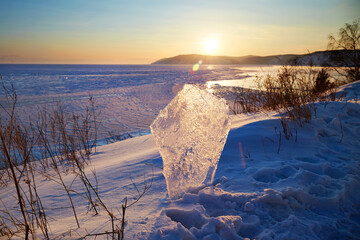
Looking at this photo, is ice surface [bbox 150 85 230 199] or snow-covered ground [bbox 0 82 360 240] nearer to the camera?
snow-covered ground [bbox 0 82 360 240]

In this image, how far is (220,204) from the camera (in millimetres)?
1644

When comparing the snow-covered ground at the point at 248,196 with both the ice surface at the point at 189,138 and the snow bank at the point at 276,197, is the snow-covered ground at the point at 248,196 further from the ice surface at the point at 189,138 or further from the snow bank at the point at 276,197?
the ice surface at the point at 189,138

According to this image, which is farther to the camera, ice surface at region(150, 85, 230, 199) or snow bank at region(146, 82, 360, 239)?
ice surface at region(150, 85, 230, 199)

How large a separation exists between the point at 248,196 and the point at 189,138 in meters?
0.66

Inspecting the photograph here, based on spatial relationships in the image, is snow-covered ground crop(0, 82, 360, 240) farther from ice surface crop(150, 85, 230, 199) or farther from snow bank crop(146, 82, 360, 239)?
ice surface crop(150, 85, 230, 199)

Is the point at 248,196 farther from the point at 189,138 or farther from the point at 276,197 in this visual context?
the point at 189,138

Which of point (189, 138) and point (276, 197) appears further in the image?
point (189, 138)

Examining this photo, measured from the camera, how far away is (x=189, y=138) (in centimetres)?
180

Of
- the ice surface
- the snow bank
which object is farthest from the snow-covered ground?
the ice surface

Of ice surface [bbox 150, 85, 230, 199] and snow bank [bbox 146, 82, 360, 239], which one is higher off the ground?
ice surface [bbox 150, 85, 230, 199]

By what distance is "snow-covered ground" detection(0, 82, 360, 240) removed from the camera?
1395 mm

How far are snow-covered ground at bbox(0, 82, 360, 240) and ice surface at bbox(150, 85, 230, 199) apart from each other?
0.48 ft

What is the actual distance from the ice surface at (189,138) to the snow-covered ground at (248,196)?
14 centimetres

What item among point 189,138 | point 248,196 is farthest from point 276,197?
point 189,138
